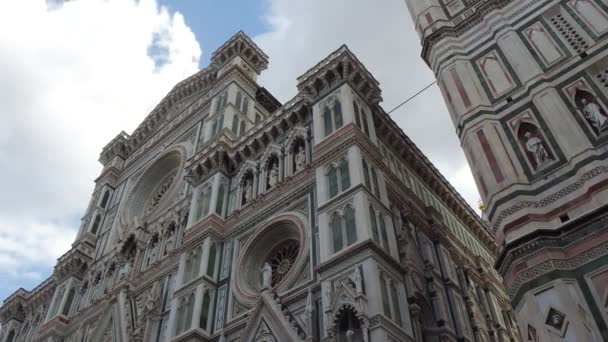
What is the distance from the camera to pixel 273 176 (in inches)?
719

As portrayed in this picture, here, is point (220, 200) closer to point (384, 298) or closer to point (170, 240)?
point (170, 240)

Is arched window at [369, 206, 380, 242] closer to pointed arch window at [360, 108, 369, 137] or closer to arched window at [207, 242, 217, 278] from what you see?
pointed arch window at [360, 108, 369, 137]

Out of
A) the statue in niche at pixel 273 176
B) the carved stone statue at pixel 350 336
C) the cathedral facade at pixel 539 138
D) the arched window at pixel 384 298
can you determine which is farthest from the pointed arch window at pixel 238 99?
the carved stone statue at pixel 350 336

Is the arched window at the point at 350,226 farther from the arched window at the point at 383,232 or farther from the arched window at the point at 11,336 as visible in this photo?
the arched window at the point at 11,336

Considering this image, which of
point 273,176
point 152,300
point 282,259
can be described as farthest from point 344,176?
point 152,300

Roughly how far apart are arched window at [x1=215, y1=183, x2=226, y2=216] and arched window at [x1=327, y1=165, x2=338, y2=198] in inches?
213

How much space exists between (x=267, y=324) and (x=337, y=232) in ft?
9.87

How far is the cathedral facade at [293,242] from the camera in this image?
1294 cm

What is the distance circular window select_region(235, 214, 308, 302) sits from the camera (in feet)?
50.5

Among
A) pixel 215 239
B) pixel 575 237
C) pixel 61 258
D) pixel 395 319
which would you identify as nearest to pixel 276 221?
pixel 215 239

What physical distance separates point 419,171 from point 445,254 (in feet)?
13.6

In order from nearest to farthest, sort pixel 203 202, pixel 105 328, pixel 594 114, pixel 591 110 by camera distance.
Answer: pixel 594 114
pixel 591 110
pixel 203 202
pixel 105 328

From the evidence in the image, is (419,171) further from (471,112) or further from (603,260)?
(603,260)

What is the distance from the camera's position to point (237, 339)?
47.4ft
